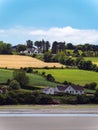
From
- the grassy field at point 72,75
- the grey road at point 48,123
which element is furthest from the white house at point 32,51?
the grey road at point 48,123

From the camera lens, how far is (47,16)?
32.6 ft

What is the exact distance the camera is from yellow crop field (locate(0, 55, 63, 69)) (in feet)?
33.1

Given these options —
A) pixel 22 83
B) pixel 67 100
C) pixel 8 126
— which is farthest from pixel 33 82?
pixel 8 126

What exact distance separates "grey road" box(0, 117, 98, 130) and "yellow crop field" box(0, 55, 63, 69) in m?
2.50

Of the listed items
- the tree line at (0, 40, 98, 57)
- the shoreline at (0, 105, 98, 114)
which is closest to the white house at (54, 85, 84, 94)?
the shoreline at (0, 105, 98, 114)

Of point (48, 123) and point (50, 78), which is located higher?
point (50, 78)

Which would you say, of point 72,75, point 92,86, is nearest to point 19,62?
point 72,75

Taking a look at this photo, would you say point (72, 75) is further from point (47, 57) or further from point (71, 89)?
point (47, 57)

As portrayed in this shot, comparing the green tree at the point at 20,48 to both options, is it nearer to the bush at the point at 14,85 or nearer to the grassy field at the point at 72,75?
the grassy field at the point at 72,75

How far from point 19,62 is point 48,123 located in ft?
10.6

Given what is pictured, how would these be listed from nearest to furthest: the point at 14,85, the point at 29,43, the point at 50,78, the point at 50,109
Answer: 1. the point at 50,109
2. the point at 14,85
3. the point at 50,78
4. the point at 29,43

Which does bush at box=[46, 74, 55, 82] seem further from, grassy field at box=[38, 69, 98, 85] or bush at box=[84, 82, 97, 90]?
bush at box=[84, 82, 97, 90]

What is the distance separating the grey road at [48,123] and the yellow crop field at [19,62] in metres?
2.50

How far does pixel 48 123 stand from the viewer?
23.4ft
